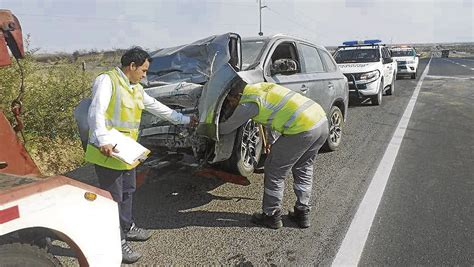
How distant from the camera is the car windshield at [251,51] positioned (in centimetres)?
A: 539

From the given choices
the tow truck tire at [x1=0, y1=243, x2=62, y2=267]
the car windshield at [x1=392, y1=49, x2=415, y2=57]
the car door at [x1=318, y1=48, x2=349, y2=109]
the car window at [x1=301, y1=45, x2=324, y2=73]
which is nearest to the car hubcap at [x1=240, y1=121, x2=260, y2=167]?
the car window at [x1=301, y1=45, x2=324, y2=73]

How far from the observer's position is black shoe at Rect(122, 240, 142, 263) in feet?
11.4

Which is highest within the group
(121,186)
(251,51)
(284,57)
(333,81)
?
(251,51)

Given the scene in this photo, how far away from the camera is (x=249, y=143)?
518 centimetres

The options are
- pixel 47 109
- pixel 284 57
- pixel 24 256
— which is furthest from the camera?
pixel 47 109

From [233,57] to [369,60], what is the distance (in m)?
9.31

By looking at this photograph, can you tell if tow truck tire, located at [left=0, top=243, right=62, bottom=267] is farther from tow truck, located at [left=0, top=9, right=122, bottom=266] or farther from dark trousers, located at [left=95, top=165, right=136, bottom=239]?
dark trousers, located at [left=95, top=165, right=136, bottom=239]

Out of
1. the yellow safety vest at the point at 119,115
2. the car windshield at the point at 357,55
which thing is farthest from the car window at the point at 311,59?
the car windshield at the point at 357,55

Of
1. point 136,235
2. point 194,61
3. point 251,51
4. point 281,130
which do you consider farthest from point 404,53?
point 136,235

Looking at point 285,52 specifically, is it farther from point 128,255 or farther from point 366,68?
point 366,68

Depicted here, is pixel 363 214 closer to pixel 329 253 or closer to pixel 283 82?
pixel 329 253

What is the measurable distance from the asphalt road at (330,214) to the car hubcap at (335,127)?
0.25 meters

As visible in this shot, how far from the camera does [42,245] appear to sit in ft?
7.97

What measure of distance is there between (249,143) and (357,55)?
980cm
